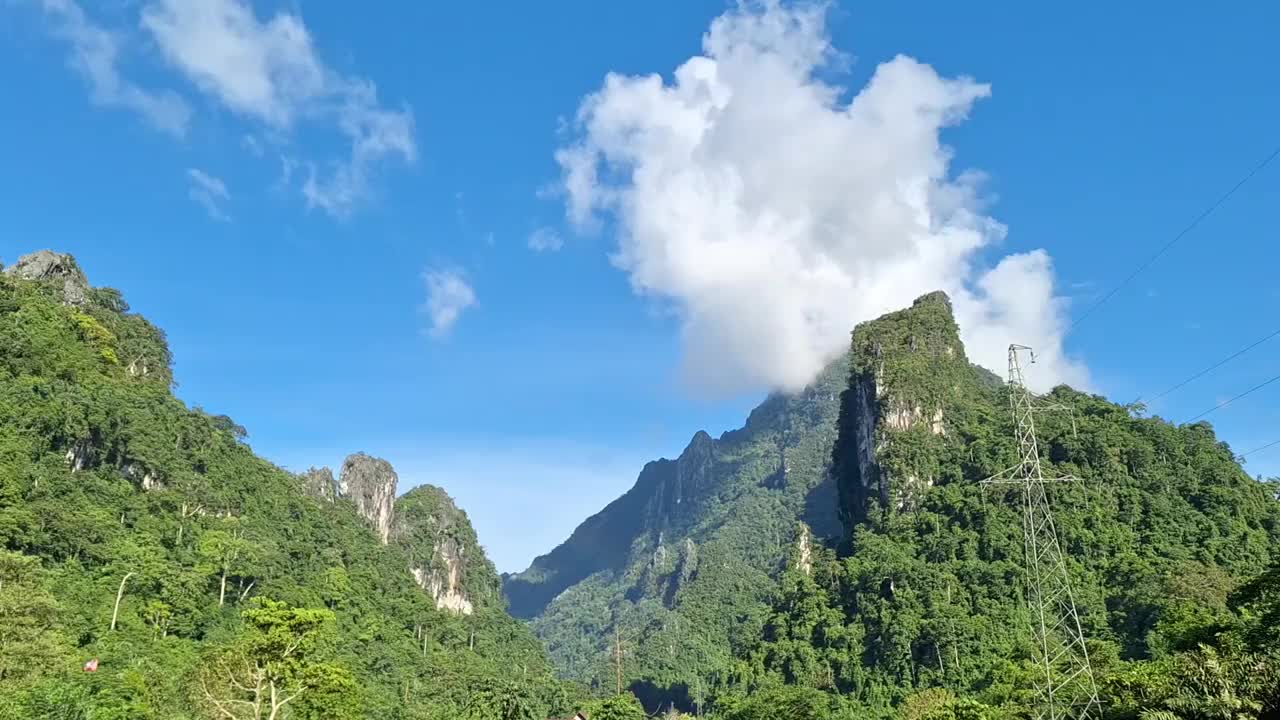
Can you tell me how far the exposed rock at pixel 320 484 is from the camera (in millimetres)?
120125

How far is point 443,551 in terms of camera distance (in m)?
131

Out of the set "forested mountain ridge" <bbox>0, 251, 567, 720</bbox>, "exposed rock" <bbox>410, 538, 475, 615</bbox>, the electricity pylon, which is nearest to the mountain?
the electricity pylon

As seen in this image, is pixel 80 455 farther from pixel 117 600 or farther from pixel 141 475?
pixel 117 600

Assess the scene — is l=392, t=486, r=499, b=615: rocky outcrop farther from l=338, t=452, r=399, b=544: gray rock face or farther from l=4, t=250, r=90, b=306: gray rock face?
l=4, t=250, r=90, b=306: gray rock face

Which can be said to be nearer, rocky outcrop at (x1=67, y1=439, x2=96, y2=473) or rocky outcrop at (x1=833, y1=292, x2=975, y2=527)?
rocky outcrop at (x1=67, y1=439, x2=96, y2=473)

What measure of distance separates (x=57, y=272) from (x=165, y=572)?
48975mm

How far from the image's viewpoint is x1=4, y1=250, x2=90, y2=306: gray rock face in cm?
8412

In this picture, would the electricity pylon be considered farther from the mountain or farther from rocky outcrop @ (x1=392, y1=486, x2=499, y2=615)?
rocky outcrop @ (x1=392, y1=486, x2=499, y2=615)

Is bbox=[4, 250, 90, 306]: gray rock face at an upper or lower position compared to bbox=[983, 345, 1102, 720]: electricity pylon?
upper

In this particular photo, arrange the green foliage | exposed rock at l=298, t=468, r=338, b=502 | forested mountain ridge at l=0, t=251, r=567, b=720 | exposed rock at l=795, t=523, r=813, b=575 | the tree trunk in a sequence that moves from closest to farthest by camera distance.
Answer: forested mountain ridge at l=0, t=251, r=567, b=720 → the tree trunk → the green foliage → exposed rock at l=795, t=523, r=813, b=575 → exposed rock at l=298, t=468, r=338, b=502

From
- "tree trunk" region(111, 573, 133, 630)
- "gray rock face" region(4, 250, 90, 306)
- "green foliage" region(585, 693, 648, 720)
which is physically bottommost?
"green foliage" region(585, 693, 648, 720)

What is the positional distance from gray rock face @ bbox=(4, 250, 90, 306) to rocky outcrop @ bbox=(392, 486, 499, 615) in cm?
5547

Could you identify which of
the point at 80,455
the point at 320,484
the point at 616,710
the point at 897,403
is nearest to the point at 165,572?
the point at 80,455

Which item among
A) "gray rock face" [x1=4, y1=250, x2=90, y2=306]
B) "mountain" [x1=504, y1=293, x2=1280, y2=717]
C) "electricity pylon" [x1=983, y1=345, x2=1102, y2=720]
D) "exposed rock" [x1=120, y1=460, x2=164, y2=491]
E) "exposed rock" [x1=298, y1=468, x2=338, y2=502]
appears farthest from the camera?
"exposed rock" [x1=298, y1=468, x2=338, y2=502]
